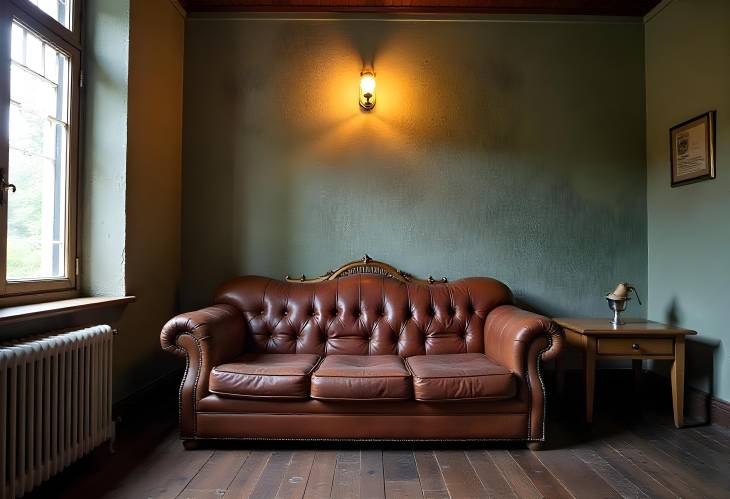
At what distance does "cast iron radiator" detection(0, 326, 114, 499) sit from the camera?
1637 millimetres

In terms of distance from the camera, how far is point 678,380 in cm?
258

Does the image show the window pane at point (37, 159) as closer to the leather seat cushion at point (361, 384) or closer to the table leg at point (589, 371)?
the leather seat cushion at point (361, 384)

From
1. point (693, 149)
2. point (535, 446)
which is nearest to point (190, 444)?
point (535, 446)

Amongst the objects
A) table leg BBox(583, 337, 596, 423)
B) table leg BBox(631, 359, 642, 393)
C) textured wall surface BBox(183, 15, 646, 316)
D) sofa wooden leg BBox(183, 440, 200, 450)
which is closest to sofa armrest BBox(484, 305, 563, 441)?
table leg BBox(583, 337, 596, 423)

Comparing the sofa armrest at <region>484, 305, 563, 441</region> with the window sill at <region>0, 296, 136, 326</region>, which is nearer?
the window sill at <region>0, 296, 136, 326</region>

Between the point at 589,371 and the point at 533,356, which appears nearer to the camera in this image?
the point at 533,356

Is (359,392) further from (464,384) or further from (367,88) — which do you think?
(367,88)

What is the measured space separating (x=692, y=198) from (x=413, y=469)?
2.44 metres

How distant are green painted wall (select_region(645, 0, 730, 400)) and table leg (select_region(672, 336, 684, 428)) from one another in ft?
0.95

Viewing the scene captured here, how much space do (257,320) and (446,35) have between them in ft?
7.97

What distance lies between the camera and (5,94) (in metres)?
1.98

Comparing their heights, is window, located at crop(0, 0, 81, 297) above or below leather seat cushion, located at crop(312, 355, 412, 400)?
above

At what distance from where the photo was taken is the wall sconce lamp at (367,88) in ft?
10.5

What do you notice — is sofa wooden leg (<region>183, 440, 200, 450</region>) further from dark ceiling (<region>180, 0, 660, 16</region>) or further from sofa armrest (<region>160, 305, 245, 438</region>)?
dark ceiling (<region>180, 0, 660, 16</region>)
